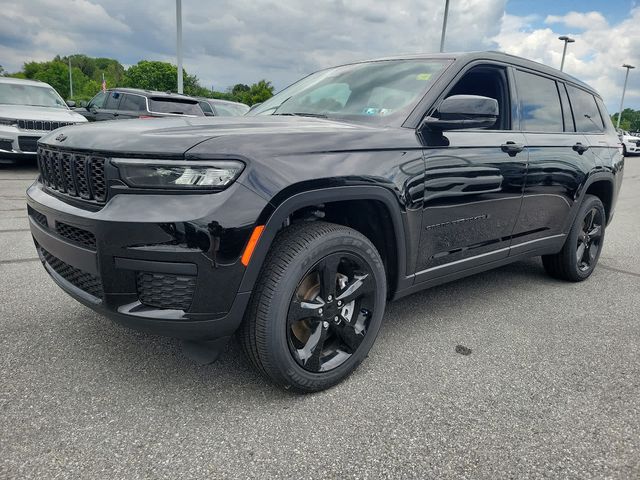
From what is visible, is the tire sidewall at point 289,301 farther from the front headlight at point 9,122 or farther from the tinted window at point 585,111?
the front headlight at point 9,122

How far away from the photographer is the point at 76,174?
2.19 m

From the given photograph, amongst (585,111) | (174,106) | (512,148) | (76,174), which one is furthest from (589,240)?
(174,106)

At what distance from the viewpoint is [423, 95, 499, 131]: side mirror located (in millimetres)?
2590

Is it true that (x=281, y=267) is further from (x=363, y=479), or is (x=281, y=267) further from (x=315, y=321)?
(x=363, y=479)

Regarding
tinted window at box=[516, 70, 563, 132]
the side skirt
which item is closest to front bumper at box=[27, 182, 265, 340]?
the side skirt

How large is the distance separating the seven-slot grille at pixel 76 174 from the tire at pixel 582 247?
3.62 meters

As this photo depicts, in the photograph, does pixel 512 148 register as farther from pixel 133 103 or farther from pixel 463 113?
pixel 133 103

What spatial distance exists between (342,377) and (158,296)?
1.00 meters

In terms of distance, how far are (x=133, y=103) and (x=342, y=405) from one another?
33.6 ft

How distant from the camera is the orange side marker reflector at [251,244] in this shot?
78.8 inches

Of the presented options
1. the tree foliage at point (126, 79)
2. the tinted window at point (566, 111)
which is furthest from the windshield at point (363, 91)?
the tree foliage at point (126, 79)

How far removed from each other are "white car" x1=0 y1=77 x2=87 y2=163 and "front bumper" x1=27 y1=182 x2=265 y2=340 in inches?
313

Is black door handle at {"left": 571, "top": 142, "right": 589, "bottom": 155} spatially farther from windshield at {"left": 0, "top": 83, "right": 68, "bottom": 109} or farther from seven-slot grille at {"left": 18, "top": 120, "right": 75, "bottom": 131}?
windshield at {"left": 0, "top": 83, "right": 68, "bottom": 109}

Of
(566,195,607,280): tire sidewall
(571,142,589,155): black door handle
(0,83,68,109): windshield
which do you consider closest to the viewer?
(571,142,589,155): black door handle
